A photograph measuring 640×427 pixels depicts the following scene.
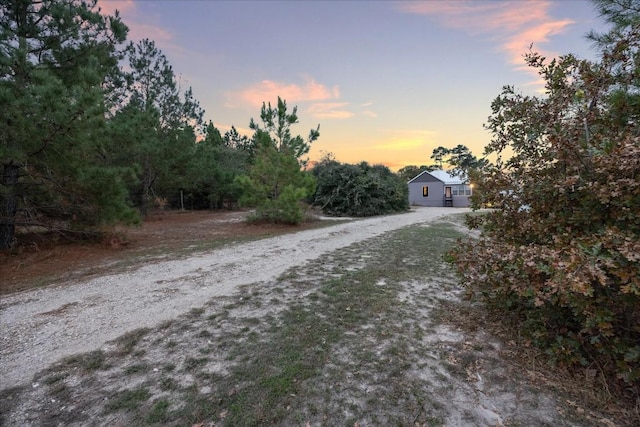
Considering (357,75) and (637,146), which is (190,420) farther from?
(357,75)

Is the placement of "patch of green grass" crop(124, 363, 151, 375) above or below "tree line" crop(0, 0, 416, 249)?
below

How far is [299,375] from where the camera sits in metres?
2.18

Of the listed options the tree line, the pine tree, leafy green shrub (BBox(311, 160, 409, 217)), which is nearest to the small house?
leafy green shrub (BBox(311, 160, 409, 217))

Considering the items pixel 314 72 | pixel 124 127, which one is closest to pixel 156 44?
pixel 314 72

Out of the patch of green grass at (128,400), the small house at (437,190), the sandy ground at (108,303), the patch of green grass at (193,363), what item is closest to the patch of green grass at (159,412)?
the patch of green grass at (128,400)

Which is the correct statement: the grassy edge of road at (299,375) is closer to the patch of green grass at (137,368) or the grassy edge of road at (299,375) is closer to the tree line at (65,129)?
the patch of green grass at (137,368)

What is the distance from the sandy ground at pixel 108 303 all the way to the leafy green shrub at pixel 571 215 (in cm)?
337

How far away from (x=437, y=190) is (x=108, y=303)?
29.7 m

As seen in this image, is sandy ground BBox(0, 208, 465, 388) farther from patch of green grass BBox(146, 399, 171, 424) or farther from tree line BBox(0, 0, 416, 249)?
tree line BBox(0, 0, 416, 249)

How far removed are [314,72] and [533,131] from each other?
32.4 ft

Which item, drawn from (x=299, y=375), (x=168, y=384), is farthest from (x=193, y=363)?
(x=299, y=375)

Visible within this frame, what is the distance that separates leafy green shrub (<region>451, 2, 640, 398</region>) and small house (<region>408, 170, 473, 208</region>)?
2691cm

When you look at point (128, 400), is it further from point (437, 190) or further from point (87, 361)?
point (437, 190)

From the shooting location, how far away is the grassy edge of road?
5.91 feet
